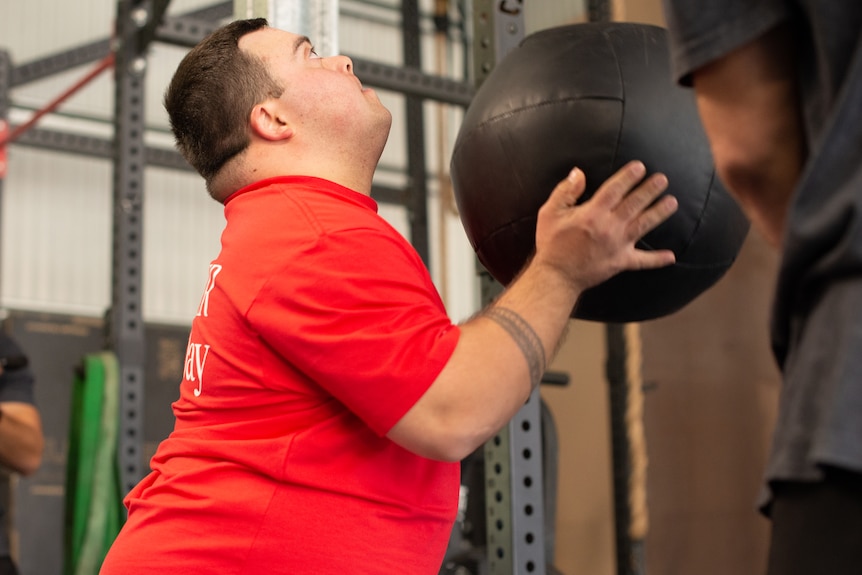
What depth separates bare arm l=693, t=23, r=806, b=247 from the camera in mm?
755

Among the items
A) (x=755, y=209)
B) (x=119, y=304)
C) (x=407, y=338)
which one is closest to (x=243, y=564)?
(x=407, y=338)

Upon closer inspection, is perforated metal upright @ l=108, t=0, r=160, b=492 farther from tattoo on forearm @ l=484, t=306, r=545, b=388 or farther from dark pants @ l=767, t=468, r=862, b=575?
dark pants @ l=767, t=468, r=862, b=575

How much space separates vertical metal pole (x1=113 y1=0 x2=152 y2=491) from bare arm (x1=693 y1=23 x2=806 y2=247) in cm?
230

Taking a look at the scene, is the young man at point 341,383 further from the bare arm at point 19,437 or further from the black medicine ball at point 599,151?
the bare arm at point 19,437

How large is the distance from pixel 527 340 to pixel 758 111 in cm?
51

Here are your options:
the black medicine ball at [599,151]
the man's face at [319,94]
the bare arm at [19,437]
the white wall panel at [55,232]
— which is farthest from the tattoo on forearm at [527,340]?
the white wall panel at [55,232]

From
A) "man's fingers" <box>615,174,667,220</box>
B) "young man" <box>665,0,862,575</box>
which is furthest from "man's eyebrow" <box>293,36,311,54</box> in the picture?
"young man" <box>665,0,862,575</box>

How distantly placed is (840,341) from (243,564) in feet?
2.53

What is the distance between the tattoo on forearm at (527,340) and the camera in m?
A: 1.21

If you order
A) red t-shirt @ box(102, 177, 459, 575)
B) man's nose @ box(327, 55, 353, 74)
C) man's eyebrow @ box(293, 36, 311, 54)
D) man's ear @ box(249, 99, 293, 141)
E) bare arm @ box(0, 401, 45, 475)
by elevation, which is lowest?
bare arm @ box(0, 401, 45, 475)

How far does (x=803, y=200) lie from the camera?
70cm

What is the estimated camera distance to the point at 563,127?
1.27 meters

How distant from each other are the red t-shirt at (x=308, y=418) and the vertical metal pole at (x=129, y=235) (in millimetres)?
1588

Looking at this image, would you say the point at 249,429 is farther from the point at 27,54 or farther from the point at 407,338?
the point at 27,54
